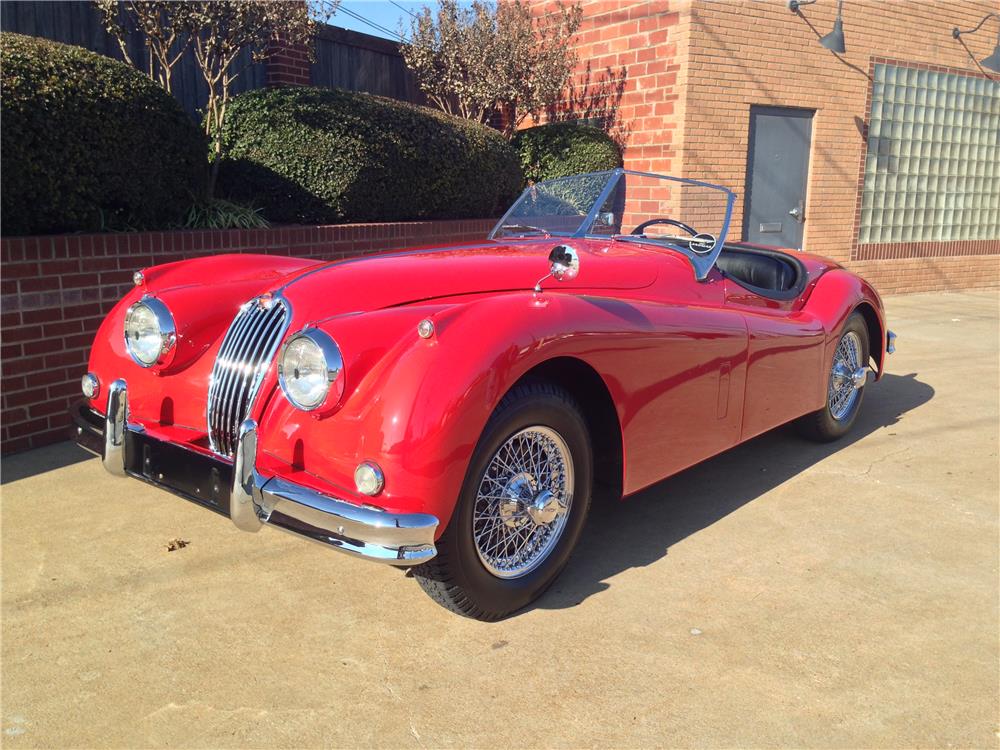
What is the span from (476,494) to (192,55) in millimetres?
7057

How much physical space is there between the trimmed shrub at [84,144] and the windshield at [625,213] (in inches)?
101

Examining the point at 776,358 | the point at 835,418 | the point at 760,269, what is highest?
the point at 760,269

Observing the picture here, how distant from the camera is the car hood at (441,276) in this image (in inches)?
120

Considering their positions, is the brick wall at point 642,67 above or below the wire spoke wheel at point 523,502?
above

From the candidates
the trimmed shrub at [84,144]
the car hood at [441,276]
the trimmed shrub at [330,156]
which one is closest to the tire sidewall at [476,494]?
the car hood at [441,276]

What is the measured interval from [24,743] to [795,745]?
2116 mm

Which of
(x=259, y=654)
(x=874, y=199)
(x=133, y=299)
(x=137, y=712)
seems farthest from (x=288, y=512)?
(x=874, y=199)

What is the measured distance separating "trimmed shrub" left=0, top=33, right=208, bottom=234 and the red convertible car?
163 cm

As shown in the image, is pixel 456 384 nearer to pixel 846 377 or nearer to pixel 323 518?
pixel 323 518

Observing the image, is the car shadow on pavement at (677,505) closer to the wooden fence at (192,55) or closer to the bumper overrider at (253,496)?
the bumper overrider at (253,496)

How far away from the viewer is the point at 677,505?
4059 mm

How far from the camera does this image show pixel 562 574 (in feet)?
10.8

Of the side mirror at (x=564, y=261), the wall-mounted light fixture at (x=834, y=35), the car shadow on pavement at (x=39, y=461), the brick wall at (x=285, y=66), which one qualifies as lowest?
the car shadow on pavement at (x=39, y=461)

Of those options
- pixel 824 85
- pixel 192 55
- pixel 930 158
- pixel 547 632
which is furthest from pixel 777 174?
pixel 547 632
